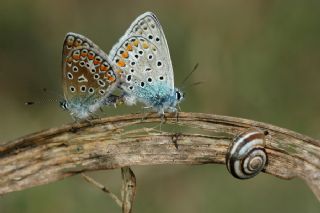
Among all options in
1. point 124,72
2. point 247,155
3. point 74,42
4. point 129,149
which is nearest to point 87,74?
point 74,42

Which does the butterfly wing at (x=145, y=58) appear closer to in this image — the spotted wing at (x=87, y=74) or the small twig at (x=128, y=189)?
the spotted wing at (x=87, y=74)

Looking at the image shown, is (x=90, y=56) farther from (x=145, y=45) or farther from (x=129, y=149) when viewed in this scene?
(x=129, y=149)

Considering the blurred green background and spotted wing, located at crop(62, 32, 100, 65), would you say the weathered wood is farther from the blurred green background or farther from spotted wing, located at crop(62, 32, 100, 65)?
the blurred green background

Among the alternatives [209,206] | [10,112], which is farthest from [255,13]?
[10,112]

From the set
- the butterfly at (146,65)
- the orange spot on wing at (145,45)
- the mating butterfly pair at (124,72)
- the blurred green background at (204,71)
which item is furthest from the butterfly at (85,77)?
the blurred green background at (204,71)

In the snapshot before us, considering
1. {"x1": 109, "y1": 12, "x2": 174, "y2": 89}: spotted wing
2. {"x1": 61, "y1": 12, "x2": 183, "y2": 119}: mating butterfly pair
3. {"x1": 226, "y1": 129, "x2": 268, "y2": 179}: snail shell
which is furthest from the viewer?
{"x1": 109, "y1": 12, "x2": 174, "y2": 89}: spotted wing

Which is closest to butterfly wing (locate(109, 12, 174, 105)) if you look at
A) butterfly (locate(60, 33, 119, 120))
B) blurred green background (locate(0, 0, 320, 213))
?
butterfly (locate(60, 33, 119, 120))
